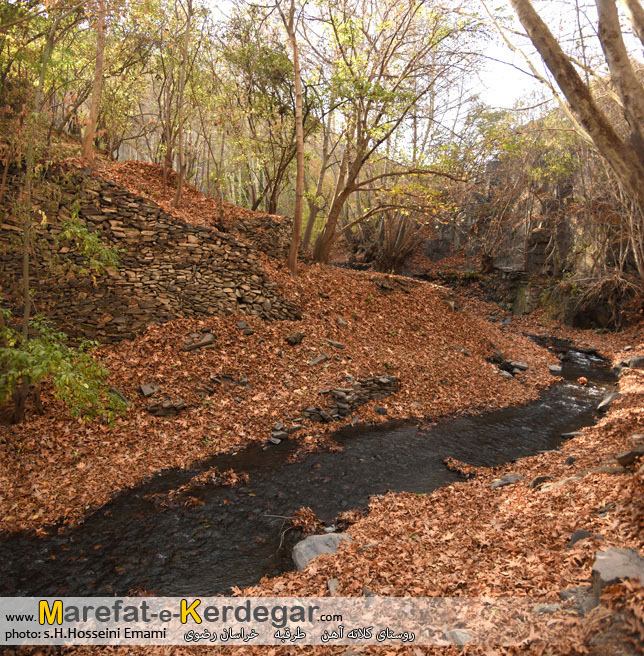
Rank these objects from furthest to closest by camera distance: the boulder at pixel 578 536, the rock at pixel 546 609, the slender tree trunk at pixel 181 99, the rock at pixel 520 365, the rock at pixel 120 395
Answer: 1. the rock at pixel 520 365
2. the slender tree trunk at pixel 181 99
3. the rock at pixel 120 395
4. the boulder at pixel 578 536
5. the rock at pixel 546 609

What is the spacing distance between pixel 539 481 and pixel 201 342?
7623mm

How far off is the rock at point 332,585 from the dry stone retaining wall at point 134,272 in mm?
7516

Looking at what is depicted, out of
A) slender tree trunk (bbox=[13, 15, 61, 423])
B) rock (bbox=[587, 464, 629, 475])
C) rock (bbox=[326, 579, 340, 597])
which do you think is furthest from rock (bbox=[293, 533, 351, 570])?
slender tree trunk (bbox=[13, 15, 61, 423])

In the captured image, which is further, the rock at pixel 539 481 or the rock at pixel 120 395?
the rock at pixel 120 395

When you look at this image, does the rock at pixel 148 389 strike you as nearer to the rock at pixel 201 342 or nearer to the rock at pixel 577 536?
the rock at pixel 201 342

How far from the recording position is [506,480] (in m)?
6.87

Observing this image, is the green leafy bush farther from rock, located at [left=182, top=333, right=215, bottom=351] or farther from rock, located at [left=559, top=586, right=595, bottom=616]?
rock, located at [left=559, top=586, right=595, bottom=616]

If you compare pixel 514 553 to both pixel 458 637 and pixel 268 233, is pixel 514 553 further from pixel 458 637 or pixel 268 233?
pixel 268 233

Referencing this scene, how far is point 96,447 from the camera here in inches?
290

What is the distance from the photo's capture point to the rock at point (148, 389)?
8.67 m

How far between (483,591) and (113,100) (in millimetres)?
19104

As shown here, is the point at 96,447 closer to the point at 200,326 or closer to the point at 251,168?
the point at 200,326

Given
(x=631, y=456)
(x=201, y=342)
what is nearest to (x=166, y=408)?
(x=201, y=342)

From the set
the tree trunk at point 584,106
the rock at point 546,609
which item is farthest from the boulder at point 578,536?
the tree trunk at point 584,106
